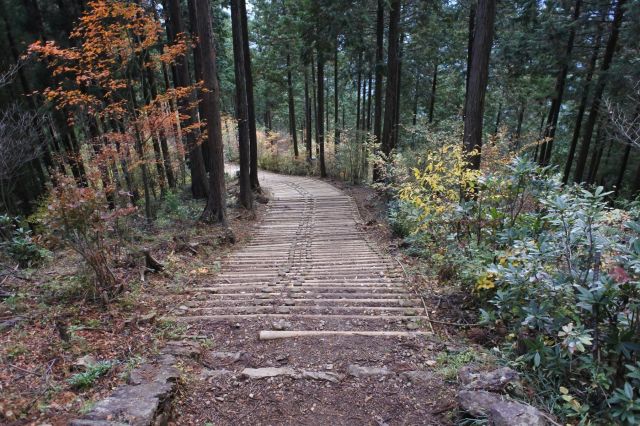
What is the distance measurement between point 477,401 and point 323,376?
1324mm

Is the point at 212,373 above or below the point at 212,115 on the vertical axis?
below

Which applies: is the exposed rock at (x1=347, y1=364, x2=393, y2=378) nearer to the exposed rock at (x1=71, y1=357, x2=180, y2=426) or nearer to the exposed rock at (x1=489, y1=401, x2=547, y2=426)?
the exposed rock at (x1=489, y1=401, x2=547, y2=426)

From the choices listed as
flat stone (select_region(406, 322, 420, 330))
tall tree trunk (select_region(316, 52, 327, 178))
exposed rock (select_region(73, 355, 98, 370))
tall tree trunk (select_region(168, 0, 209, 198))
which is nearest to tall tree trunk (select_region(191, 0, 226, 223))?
tall tree trunk (select_region(168, 0, 209, 198))

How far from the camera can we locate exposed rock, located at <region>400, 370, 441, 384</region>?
3231 mm

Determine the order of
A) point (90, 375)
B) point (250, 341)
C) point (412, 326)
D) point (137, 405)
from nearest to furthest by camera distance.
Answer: point (137, 405) < point (90, 375) < point (250, 341) < point (412, 326)

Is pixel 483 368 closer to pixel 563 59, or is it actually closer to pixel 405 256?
pixel 405 256

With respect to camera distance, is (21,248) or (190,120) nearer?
(21,248)

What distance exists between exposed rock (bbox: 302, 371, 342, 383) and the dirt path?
0.4 inches

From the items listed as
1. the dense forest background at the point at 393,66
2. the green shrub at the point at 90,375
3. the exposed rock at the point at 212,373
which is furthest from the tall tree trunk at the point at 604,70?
the green shrub at the point at 90,375

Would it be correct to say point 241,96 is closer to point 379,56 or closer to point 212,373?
point 379,56

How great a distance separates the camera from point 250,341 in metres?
4.02

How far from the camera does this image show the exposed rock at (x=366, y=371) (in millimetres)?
3385

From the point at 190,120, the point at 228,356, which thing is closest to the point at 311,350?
the point at 228,356

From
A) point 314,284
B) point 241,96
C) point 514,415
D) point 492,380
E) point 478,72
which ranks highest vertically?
point 478,72
